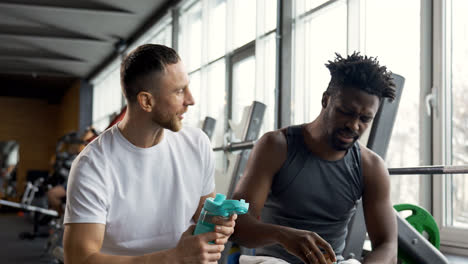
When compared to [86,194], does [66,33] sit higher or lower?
higher

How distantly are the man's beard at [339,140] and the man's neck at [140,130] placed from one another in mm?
529

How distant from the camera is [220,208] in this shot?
1123 mm

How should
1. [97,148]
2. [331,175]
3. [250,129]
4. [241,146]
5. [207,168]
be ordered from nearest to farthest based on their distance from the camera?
1. [97,148]
2. [207,168]
3. [331,175]
4. [241,146]
5. [250,129]

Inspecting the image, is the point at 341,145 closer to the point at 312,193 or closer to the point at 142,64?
the point at 312,193

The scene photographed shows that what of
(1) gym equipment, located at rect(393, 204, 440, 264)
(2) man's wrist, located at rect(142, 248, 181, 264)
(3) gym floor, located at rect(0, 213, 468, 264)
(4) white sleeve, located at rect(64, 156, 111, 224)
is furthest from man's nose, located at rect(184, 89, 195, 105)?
(3) gym floor, located at rect(0, 213, 468, 264)

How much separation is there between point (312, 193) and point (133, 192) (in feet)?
1.84

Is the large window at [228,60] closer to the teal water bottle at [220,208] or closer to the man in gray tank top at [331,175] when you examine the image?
the man in gray tank top at [331,175]

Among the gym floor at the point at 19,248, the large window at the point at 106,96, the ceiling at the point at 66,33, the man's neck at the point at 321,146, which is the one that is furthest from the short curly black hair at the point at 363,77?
the large window at the point at 106,96

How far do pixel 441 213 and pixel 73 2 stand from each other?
15.2 ft

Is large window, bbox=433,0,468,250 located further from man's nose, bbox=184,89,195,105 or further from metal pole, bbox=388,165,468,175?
man's nose, bbox=184,89,195,105

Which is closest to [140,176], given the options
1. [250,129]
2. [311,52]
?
[250,129]

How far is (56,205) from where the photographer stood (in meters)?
→ 4.36

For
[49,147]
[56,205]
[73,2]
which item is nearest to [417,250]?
[56,205]

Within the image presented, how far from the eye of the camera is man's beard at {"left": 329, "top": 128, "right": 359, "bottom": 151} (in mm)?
1578
